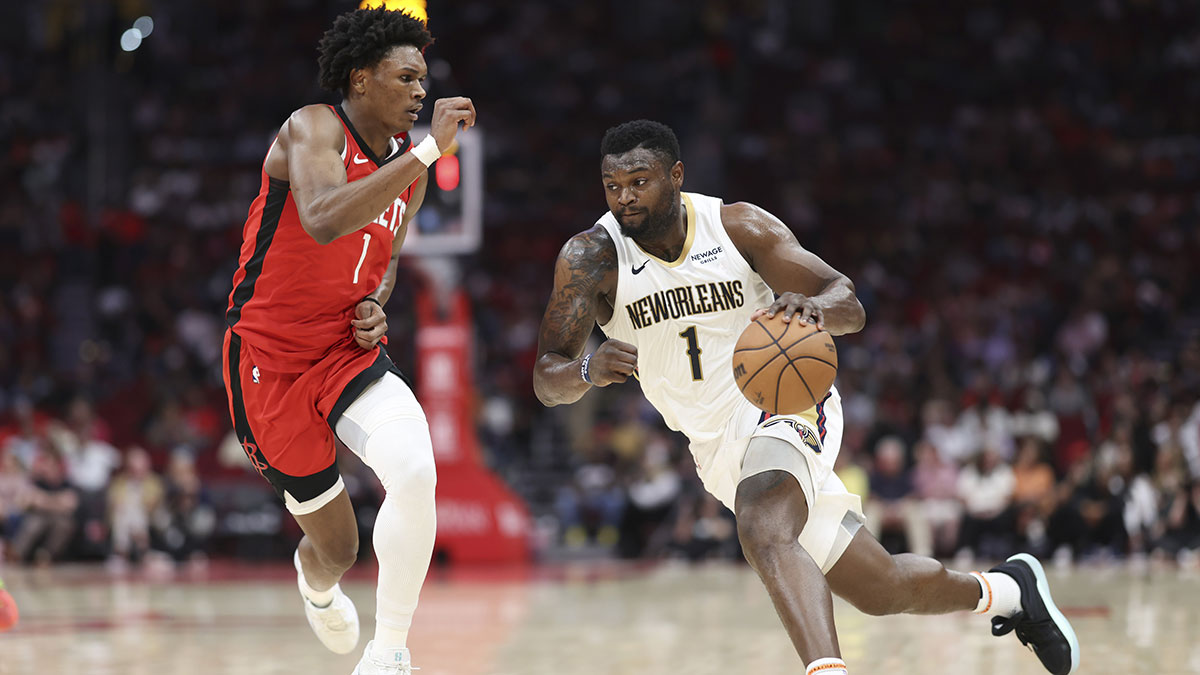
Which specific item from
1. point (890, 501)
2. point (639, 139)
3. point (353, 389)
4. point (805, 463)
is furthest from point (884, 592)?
point (890, 501)

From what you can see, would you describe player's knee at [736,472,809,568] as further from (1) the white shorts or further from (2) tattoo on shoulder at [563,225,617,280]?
(2) tattoo on shoulder at [563,225,617,280]

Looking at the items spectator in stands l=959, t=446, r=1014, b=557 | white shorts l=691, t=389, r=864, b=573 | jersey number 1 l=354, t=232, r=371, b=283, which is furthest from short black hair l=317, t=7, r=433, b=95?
spectator in stands l=959, t=446, r=1014, b=557

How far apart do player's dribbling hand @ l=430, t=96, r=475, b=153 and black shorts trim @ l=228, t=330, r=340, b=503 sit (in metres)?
1.13

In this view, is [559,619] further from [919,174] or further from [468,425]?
[919,174]

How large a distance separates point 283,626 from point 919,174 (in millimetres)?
13306

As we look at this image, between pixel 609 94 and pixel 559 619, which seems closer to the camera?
pixel 559 619

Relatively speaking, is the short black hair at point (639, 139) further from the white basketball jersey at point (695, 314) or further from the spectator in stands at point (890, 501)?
the spectator in stands at point (890, 501)

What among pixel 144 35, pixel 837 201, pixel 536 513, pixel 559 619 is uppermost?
pixel 144 35

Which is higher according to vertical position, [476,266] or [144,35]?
[144,35]

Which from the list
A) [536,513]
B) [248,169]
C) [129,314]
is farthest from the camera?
[248,169]

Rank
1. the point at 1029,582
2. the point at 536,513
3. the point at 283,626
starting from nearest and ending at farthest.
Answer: the point at 1029,582 → the point at 283,626 → the point at 536,513

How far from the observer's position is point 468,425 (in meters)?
13.1

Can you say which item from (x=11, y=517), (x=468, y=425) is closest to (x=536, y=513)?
(x=468, y=425)

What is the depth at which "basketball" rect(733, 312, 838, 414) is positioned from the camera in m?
4.10
